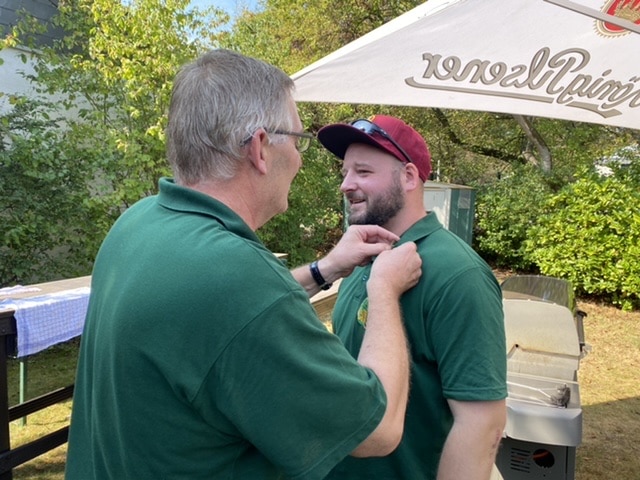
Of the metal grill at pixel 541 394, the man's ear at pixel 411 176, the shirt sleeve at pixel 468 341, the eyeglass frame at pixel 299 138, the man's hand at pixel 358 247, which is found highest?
the eyeglass frame at pixel 299 138

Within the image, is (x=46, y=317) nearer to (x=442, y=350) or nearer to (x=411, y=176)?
(x=411, y=176)

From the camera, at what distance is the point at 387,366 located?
112 centimetres

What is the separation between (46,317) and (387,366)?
7.49 ft

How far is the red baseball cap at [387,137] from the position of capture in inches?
73.2

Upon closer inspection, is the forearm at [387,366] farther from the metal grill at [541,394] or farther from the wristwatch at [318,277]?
the metal grill at [541,394]

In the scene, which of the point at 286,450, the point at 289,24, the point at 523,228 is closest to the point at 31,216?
the point at 286,450

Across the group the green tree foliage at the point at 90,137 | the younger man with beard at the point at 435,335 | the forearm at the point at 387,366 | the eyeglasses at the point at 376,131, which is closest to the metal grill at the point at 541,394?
the younger man with beard at the point at 435,335

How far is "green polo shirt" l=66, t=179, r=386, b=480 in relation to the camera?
92 cm

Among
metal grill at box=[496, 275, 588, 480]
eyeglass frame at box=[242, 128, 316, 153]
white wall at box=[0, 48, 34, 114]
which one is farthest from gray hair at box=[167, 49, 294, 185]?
white wall at box=[0, 48, 34, 114]

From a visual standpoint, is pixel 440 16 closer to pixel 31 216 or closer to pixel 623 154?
pixel 31 216

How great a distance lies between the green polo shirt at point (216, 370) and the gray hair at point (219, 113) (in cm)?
15

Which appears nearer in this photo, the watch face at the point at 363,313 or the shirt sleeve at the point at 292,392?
the shirt sleeve at the point at 292,392

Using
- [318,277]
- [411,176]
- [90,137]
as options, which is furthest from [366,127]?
[90,137]

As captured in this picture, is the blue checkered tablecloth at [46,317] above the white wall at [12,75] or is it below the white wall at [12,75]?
below
